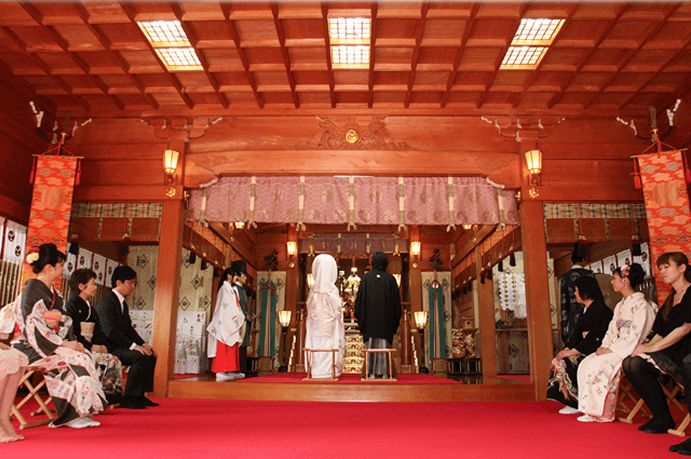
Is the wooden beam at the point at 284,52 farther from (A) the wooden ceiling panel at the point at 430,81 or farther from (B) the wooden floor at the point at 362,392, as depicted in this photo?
(B) the wooden floor at the point at 362,392

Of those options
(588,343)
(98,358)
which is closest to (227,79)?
(98,358)

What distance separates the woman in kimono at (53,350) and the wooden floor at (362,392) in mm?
2472

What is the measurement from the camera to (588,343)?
4.47m

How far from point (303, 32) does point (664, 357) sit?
4.25 metres

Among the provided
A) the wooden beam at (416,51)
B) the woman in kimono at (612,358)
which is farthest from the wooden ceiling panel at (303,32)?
the woman in kimono at (612,358)

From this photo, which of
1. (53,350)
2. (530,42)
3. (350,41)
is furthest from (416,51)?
(53,350)

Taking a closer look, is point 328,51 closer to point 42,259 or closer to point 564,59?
point 564,59

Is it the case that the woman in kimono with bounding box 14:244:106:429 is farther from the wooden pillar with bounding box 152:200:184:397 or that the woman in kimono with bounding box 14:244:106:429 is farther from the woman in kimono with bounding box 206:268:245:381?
the woman in kimono with bounding box 206:268:245:381

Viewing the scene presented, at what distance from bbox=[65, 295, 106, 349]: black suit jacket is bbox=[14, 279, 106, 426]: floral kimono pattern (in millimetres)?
864

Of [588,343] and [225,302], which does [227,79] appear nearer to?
[225,302]

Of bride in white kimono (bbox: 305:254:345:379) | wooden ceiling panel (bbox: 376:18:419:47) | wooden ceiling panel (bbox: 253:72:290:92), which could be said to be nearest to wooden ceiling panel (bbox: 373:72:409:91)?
wooden ceiling panel (bbox: 376:18:419:47)

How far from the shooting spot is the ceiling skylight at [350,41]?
5.15m

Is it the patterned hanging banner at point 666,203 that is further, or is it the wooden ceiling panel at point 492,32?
the patterned hanging banner at point 666,203

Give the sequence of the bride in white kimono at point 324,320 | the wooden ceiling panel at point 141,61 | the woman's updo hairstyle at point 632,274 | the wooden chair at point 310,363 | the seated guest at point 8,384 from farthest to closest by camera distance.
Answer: the bride in white kimono at point 324,320 → the wooden chair at point 310,363 → the wooden ceiling panel at point 141,61 → the woman's updo hairstyle at point 632,274 → the seated guest at point 8,384
